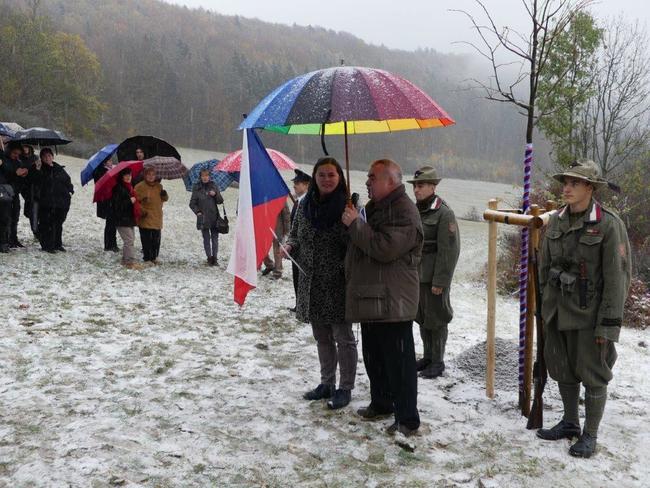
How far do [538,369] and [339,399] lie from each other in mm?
1567

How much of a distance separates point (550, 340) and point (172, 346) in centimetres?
388

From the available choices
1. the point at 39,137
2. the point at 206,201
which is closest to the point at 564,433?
the point at 206,201

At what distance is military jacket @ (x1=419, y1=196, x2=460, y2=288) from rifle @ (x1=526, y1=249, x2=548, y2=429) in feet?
3.20

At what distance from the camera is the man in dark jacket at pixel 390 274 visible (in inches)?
146

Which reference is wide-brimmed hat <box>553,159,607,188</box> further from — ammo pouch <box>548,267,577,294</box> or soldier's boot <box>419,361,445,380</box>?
soldier's boot <box>419,361,445,380</box>

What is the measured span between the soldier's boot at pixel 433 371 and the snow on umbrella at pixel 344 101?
2.58m

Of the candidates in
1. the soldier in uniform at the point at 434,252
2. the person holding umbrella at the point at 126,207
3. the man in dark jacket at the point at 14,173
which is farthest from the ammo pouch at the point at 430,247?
the man in dark jacket at the point at 14,173

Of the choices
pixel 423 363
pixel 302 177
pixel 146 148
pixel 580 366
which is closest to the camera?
pixel 580 366

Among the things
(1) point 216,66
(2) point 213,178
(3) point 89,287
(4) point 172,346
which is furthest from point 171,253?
(1) point 216,66

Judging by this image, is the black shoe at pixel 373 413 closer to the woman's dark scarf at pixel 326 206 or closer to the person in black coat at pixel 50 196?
the woman's dark scarf at pixel 326 206

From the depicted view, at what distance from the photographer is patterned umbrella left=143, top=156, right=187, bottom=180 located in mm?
10000

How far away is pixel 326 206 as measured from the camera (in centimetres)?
409

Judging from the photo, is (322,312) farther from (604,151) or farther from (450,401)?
(604,151)

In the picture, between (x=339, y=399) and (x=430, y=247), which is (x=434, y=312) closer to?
(x=430, y=247)
